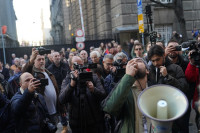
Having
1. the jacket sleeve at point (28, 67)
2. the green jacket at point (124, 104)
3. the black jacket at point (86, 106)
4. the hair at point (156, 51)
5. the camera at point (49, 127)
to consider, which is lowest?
the camera at point (49, 127)

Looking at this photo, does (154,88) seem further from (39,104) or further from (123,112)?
(39,104)

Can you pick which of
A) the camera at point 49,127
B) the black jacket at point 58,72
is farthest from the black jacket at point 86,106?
the black jacket at point 58,72

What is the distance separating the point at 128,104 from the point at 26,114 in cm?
163

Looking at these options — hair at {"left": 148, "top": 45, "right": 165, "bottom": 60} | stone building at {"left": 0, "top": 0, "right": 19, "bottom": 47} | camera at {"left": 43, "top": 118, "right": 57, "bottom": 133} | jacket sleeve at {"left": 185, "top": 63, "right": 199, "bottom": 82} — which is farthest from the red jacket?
stone building at {"left": 0, "top": 0, "right": 19, "bottom": 47}

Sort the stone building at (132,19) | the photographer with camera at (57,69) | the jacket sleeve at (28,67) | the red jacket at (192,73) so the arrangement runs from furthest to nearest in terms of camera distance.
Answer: the stone building at (132,19) < the photographer with camera at (57,69) < the jacket sleeve at (28,67) < the red jacket at (192,73)

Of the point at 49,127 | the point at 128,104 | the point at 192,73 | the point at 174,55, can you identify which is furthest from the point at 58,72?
the point at 128,104

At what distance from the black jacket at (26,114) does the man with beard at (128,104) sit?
1282 mm

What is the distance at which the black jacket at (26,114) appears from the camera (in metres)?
3.00

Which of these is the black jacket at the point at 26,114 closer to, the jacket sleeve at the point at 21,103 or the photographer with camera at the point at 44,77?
the jacket sleeve at the point at 21,103

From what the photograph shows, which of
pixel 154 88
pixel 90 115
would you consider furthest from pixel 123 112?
pixel 90 115

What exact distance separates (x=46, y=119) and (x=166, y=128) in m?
2.22

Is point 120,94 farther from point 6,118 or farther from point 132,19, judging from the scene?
point 132,19

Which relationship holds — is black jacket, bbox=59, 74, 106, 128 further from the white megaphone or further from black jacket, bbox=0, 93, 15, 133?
the white megaphone

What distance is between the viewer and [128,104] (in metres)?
2.30
